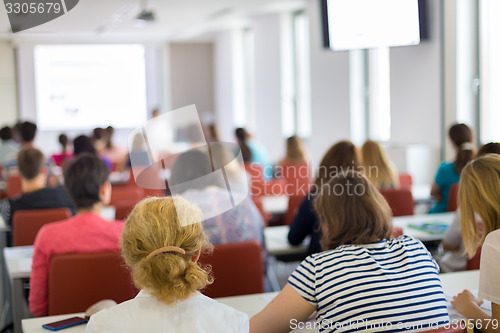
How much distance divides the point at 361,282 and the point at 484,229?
0.64 metres

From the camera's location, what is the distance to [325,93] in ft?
30.8

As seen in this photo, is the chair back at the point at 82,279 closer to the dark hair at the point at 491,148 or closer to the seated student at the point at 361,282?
the seated student at the point at 361,282

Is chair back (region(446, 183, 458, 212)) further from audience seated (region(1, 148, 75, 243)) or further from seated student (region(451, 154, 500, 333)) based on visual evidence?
audience seated (region(1, 148, 75, 243))

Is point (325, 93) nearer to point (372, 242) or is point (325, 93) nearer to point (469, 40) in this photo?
point (469, 40)

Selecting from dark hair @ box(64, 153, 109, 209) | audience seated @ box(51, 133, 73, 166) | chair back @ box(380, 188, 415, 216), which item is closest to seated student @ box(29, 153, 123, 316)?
dark hair @ box(64, 153, 109, 209)

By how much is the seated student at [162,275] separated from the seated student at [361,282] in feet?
1.35

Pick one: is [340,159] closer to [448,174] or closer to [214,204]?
[214,204]

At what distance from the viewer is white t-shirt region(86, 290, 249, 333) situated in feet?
5.17

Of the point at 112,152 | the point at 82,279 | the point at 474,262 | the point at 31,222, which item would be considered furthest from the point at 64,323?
the point at 112,152

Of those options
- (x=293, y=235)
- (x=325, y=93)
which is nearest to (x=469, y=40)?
(x=325, y=93)

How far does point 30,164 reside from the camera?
434 cm

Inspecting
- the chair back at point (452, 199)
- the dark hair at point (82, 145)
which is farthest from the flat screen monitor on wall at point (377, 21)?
the dark hair at point (82, 145)

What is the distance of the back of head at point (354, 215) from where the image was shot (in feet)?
6.73

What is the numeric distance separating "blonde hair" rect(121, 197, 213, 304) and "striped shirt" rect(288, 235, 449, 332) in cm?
49
